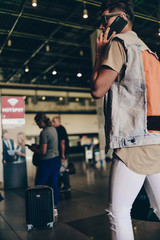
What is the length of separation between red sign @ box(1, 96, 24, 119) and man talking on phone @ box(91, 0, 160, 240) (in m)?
6.20

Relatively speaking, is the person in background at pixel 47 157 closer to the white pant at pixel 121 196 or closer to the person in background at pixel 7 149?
the white pant at pixel 121 196

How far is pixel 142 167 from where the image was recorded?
1.25m

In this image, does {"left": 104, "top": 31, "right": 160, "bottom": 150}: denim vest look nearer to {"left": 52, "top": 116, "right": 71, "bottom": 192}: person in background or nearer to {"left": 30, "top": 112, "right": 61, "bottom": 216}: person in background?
{"left": 30, "top": 112, "right": 61, "bottom": 216}: person in background

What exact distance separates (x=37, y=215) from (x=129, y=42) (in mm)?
2841

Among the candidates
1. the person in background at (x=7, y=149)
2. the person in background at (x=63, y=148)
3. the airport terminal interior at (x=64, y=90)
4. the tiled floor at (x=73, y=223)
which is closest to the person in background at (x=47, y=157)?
the tiled floor at (x=73, y=223)

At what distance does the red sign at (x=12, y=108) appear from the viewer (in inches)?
283

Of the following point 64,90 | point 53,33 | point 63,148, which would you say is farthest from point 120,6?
point 64,90

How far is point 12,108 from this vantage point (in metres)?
7.28

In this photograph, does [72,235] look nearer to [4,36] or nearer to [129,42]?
[129,42]

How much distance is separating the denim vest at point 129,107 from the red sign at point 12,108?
20.6 ft

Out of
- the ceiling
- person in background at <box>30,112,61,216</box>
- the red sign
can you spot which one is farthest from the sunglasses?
the ceiling

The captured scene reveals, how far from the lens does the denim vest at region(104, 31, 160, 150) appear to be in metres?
1.28

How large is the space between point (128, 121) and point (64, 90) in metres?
21.9

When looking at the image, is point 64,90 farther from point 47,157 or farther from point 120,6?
point 120,6
